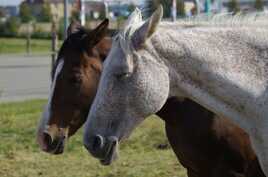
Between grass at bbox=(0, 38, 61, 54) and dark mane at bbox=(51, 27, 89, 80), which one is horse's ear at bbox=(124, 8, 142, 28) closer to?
dark mane at bbox=(51, 27, 89, 80)

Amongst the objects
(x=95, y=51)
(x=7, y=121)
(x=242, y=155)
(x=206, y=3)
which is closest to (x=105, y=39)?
(x=95, y=51)

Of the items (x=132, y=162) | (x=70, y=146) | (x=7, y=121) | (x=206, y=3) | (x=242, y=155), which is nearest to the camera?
(x=242, y=155)

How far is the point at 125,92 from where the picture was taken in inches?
125

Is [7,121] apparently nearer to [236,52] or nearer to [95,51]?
[95,51]

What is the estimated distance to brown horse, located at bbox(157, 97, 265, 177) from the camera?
467 centimetres

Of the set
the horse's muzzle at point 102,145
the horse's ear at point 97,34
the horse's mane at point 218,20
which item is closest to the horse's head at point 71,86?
the horse's ear at point 97,34

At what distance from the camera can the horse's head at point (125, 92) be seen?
317cm

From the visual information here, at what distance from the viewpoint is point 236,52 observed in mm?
3330

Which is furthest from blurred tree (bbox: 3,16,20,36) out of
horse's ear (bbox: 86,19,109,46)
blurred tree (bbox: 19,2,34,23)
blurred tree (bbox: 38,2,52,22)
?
horse's ear (bbox: 86,19,109,46)

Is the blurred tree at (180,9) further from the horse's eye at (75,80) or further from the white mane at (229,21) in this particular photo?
the white mane at (229,21)

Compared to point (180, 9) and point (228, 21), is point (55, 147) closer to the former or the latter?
point (228, 21)

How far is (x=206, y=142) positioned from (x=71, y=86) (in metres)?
1.05

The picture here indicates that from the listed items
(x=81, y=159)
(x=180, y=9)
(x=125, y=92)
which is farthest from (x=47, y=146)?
(x=81, y=159)

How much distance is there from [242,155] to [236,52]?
58.9 inches
